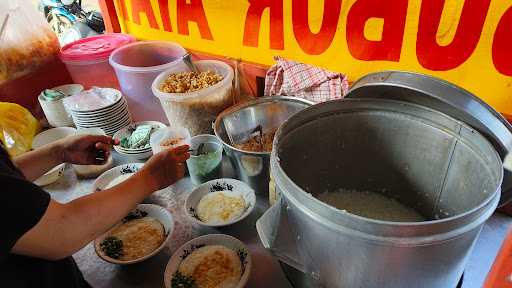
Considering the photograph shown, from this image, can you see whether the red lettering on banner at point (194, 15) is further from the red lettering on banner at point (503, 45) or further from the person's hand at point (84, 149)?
the red lettering on banner at point (503, 45)

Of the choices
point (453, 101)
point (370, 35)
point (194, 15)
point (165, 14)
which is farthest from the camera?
point (165, 14)

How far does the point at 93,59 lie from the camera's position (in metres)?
1.98

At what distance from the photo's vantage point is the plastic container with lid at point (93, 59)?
198cm

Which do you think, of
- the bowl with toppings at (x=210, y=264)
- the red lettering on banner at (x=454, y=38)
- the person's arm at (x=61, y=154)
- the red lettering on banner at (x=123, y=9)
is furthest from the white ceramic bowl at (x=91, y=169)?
the red lettering on banner at (x=454, y=38)

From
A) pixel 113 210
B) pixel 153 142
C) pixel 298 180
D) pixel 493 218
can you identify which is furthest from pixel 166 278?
pixel 493 218

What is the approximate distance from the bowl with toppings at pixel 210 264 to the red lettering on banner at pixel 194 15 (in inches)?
45.9

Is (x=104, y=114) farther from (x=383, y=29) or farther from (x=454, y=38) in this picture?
(x=454, y=38)

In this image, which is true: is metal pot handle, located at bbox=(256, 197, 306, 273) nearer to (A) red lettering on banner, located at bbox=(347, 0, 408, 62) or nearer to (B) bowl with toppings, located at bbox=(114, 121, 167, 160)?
(A) red lettering on banner, located at bbox=(347, 0, 408, 62)

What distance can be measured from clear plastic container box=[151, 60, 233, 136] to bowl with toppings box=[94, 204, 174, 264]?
Result: 0.46 metres

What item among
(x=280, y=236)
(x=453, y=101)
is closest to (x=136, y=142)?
(x=280, y=236)

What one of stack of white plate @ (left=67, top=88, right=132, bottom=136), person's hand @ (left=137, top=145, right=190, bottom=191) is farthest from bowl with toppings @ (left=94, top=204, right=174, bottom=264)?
stack of white plate @ (left=67, top=88, right=132, bottom=136)

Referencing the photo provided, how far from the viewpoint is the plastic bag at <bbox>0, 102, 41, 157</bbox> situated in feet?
5.49

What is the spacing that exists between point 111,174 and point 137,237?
16.5 inches

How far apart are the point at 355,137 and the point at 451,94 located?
0.33 m
